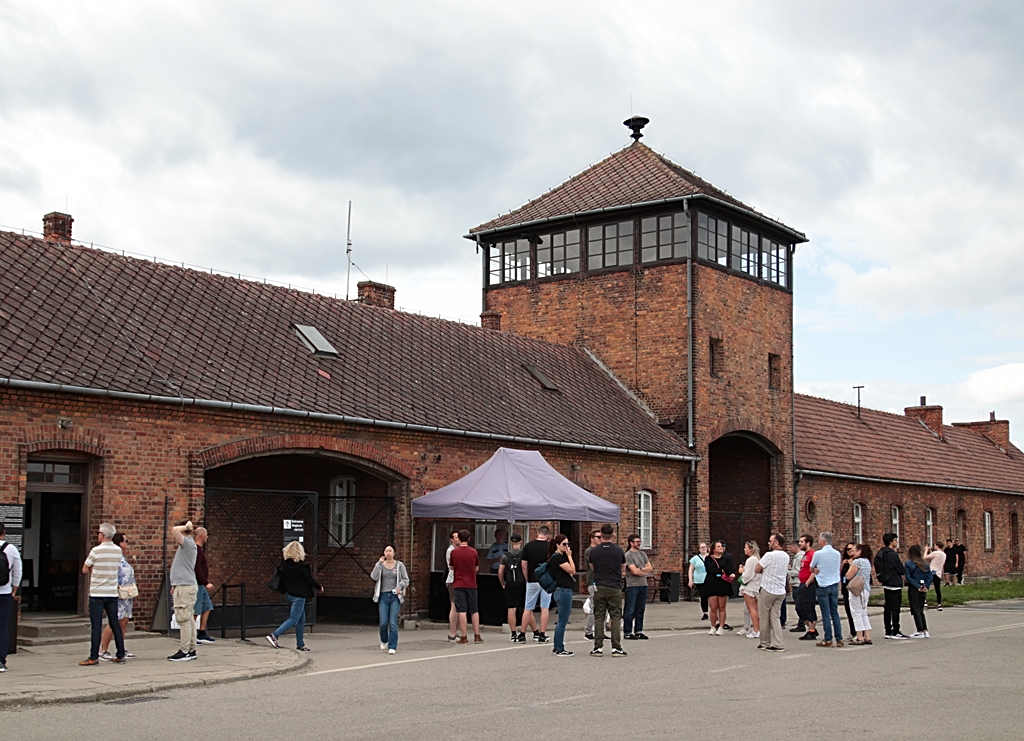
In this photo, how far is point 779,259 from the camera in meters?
34.6

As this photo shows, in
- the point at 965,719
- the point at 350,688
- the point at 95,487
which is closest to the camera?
the point at 965,719

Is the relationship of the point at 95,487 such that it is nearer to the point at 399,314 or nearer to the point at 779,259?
the point at 399,314

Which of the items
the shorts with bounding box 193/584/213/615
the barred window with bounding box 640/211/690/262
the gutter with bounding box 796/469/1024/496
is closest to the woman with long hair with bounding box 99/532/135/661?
the shorts with bounding box 193/584/213/615

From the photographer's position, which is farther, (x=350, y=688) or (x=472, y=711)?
(x=350, y=688)

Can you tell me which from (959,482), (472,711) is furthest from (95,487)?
(959,482)

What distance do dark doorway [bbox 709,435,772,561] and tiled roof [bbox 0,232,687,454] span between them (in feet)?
15.4

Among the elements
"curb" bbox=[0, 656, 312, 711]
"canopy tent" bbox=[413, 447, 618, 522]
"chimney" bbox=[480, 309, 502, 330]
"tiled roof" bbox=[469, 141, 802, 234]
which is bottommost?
"curb" bbox=[0, 656, 312, 711]

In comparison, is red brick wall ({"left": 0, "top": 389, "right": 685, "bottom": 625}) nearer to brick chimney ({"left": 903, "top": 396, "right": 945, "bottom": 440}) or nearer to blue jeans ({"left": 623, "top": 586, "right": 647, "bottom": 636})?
blue jeans ({"left": 623, "top": 586, "right": 647, "bottom": 636})

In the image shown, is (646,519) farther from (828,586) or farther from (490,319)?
(828,586)

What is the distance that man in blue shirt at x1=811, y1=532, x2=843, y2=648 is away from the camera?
1808 centimetres

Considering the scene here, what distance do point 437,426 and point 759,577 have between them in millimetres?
7075

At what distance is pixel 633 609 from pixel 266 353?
8.06 meters

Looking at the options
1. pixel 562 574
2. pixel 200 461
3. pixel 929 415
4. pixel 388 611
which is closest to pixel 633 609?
pixel 562 574

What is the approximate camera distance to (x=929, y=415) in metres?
51.7
